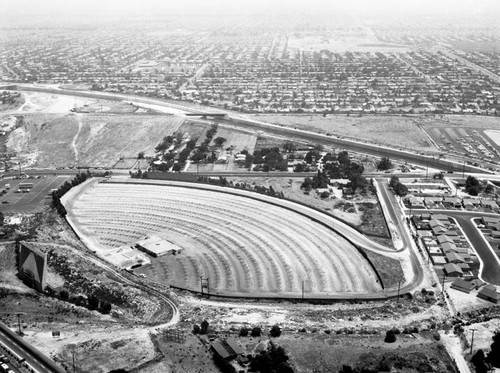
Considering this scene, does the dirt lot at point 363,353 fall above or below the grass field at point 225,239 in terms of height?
above

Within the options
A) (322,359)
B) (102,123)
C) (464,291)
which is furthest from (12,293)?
(102,123)

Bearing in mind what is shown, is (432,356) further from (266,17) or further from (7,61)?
(266,17)

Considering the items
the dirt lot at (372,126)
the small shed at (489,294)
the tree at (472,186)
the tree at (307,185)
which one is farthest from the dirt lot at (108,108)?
the small shed at (489,294)

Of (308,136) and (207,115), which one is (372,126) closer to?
(308,136)

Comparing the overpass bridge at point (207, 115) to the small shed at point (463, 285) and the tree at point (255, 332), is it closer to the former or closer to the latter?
the small shed at point (463, 285)

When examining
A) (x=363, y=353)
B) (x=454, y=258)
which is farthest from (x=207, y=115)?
→ (x=363, y=353)

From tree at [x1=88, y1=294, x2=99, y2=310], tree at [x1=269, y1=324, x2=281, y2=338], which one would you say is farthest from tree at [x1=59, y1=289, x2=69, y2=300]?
tree at [x1=269, y1=324, x2=281, y2=338]

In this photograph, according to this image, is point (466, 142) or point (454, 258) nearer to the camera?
point (454, 258)
